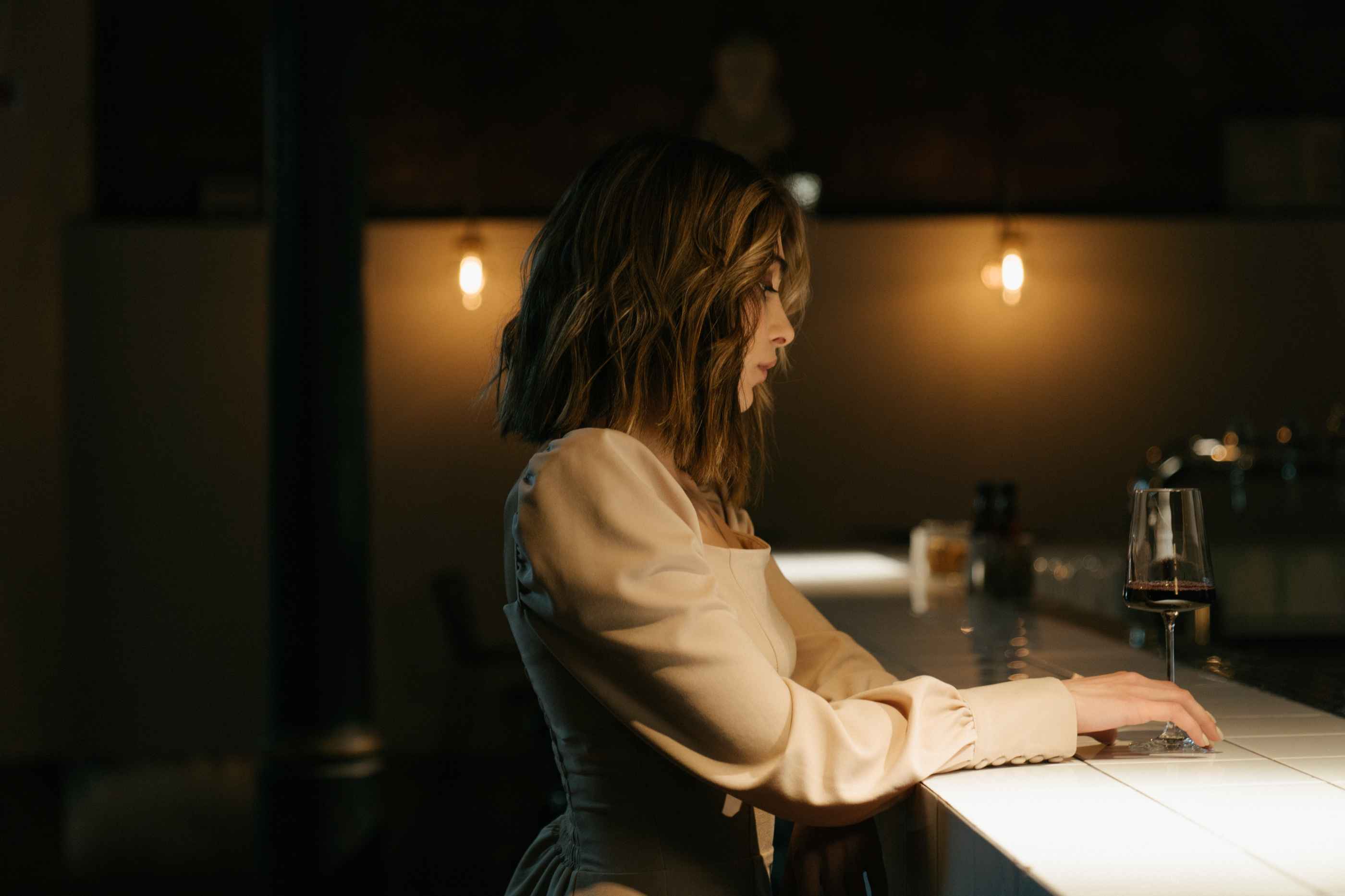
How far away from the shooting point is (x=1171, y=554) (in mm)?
1313

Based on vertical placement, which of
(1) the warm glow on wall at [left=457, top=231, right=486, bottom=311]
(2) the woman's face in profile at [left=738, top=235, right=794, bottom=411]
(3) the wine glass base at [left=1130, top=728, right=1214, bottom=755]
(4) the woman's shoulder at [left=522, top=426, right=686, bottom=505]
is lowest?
(3) the wine glass base at [left=1130, top=728, right=1214, bottom=755]

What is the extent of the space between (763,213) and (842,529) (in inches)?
181

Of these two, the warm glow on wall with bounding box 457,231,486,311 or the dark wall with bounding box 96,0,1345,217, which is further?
the dark wall with bounding box 96,0,1345,217

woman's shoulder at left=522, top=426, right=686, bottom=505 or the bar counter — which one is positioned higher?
woman's shoulder at left=522, top=426, right=686, bottom=505

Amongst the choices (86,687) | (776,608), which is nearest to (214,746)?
A: (86,687)

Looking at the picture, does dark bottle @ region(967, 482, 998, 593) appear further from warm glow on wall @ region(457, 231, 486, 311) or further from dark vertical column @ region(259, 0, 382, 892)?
warm glow on wall @ region(457, 231, 486, 311)

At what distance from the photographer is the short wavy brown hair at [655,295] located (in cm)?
123

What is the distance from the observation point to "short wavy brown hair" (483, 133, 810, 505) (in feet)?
4.03

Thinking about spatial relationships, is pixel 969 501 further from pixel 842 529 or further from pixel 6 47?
pixel 6 47

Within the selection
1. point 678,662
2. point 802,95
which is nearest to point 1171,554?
point 678,662

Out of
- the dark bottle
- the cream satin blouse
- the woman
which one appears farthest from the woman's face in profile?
the dark bottle

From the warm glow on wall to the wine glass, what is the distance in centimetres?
442

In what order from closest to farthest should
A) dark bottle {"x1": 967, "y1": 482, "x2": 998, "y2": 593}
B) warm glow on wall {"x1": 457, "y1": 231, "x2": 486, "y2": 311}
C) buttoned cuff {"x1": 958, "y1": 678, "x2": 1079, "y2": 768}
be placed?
1. buttoned cuff {"x1": 958, "y1": 678, "x2": 1079, "y2": 768}
2. dark bottle {"x1": 967, "y1": 482, "x2": 998, "y2": 593}
3. warm glow on wall {"x1": 457, "y1": 231, "x2": 486, "y2": 311}

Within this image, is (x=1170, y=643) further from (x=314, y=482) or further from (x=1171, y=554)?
(x=314, y=482)
